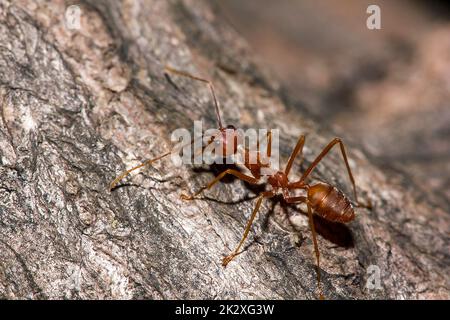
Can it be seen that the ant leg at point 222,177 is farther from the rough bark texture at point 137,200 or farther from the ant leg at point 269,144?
the ant leg at point 269,144

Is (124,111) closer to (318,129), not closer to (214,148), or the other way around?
(214,148)

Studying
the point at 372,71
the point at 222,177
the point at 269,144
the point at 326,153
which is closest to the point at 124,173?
the point at 222,177

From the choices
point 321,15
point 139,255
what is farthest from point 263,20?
point 139,255

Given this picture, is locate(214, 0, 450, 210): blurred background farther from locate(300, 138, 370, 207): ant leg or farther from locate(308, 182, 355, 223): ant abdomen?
A: locate(308, 182, 355, 223): ant abdomen

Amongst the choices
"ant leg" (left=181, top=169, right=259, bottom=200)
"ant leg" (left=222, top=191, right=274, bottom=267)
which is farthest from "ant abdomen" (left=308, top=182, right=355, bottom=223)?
"ant leg" (left=181, top=169, right=259, bottom=200)

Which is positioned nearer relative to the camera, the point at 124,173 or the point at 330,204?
the point at 124,173

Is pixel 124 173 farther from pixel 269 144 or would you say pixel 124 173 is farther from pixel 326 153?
pixel 326 153
